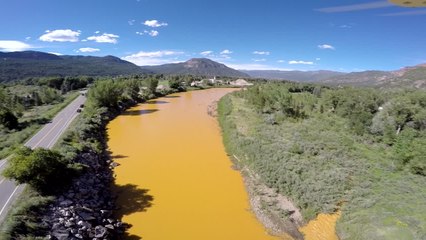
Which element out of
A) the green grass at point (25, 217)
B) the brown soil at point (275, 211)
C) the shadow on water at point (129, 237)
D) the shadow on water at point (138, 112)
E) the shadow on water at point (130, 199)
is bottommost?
the shadow on water at point (129, 237)

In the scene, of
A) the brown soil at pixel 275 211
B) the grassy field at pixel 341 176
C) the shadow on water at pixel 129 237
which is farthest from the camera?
the brown soil at pixel 275 211

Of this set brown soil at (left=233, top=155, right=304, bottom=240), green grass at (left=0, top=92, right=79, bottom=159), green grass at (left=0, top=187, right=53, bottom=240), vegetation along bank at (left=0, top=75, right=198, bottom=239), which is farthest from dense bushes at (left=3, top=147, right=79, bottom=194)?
brown soil at (left=233, top=155, right=304, bottom=240)

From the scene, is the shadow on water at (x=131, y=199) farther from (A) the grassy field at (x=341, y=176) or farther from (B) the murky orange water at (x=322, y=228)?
(B) the murky orange water at (x=322, y=228)

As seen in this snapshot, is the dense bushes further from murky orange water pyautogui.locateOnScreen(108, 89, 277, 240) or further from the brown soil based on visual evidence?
the brown soil

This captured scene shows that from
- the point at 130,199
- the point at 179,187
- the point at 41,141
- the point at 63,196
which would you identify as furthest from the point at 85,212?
the point at 41,141

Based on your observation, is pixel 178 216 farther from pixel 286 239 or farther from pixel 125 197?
pixel 286 239

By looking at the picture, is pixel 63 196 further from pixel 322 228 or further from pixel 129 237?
pixel 322 228

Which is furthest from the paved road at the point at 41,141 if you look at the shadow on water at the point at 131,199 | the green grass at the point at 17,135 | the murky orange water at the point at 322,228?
the murky orange water at the point at 322,228
